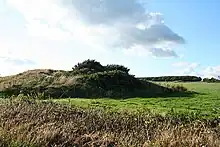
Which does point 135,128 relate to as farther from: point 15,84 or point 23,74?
point 23,74

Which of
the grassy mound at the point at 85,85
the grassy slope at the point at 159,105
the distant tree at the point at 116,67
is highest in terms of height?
the distant tree at the point at 116,67

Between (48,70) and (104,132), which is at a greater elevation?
(48,70)

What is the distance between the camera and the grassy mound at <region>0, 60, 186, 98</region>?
36.8 m

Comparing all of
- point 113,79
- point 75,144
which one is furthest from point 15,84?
point 75,144

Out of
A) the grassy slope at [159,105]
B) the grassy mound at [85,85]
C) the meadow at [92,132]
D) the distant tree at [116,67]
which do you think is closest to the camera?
the meadow at [92,132]

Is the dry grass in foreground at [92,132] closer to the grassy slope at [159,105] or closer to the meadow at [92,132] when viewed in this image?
the meadow at [92,132]

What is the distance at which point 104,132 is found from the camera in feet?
36.6

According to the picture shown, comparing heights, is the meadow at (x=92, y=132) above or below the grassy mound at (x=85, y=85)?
below

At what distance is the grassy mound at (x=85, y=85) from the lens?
36781 mm

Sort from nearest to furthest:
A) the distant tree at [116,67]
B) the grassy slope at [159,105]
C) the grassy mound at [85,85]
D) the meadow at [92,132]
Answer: the meadow at [92,132] < the grassy slope at [159,105] < the grassy mound at [85,85] < the distant tree at [116,67]

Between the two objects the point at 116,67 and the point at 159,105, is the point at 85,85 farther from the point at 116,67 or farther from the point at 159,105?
the point at 159,105

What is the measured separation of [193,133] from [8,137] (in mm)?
4223

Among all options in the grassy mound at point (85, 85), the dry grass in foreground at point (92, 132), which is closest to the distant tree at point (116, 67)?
the grassy mound at point (85, 85)

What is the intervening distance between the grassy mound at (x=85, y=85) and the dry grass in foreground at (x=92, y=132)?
71.2 feet
